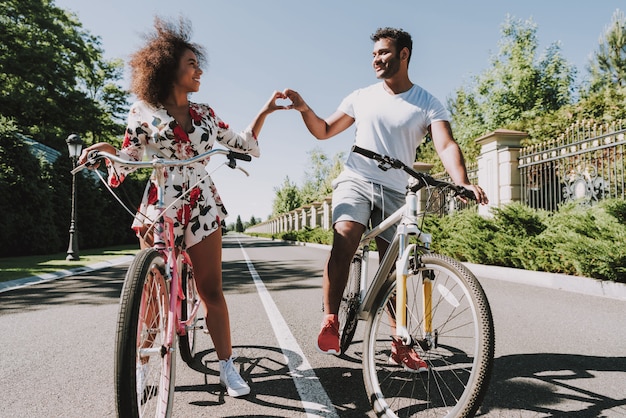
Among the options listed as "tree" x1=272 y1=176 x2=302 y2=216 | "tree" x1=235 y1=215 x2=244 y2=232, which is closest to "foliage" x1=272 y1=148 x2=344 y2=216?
"tree" x1=272 y1=176 x2=302 y2=216

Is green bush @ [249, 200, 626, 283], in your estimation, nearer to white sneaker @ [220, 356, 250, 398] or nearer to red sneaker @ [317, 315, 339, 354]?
red sneaker @ [317, 315, 339, 354]

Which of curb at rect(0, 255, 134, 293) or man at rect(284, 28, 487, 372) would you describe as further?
curb at rect(0, 255, 134, 293)

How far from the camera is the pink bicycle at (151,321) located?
1.72 m

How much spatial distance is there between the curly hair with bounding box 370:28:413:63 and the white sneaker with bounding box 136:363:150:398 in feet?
7.78

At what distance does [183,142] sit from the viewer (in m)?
2.56

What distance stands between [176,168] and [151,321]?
843 mm

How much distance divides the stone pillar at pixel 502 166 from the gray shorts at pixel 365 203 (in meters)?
9.50

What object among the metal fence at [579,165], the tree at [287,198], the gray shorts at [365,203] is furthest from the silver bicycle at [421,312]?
the tree at [287,198]

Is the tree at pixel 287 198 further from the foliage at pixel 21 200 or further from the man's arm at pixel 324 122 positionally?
the man's arm at pixel 324 122

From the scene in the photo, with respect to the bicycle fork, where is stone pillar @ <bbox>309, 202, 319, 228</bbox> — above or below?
above

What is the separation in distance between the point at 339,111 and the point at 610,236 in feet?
17.9

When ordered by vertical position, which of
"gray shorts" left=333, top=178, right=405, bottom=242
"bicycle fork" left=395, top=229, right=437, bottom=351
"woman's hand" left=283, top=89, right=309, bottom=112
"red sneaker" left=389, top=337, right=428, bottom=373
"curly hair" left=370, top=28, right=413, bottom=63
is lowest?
"red sneaker" left=389, top=337, right=428, bottom=373

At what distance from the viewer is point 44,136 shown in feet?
98.7

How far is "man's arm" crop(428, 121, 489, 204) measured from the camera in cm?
262
